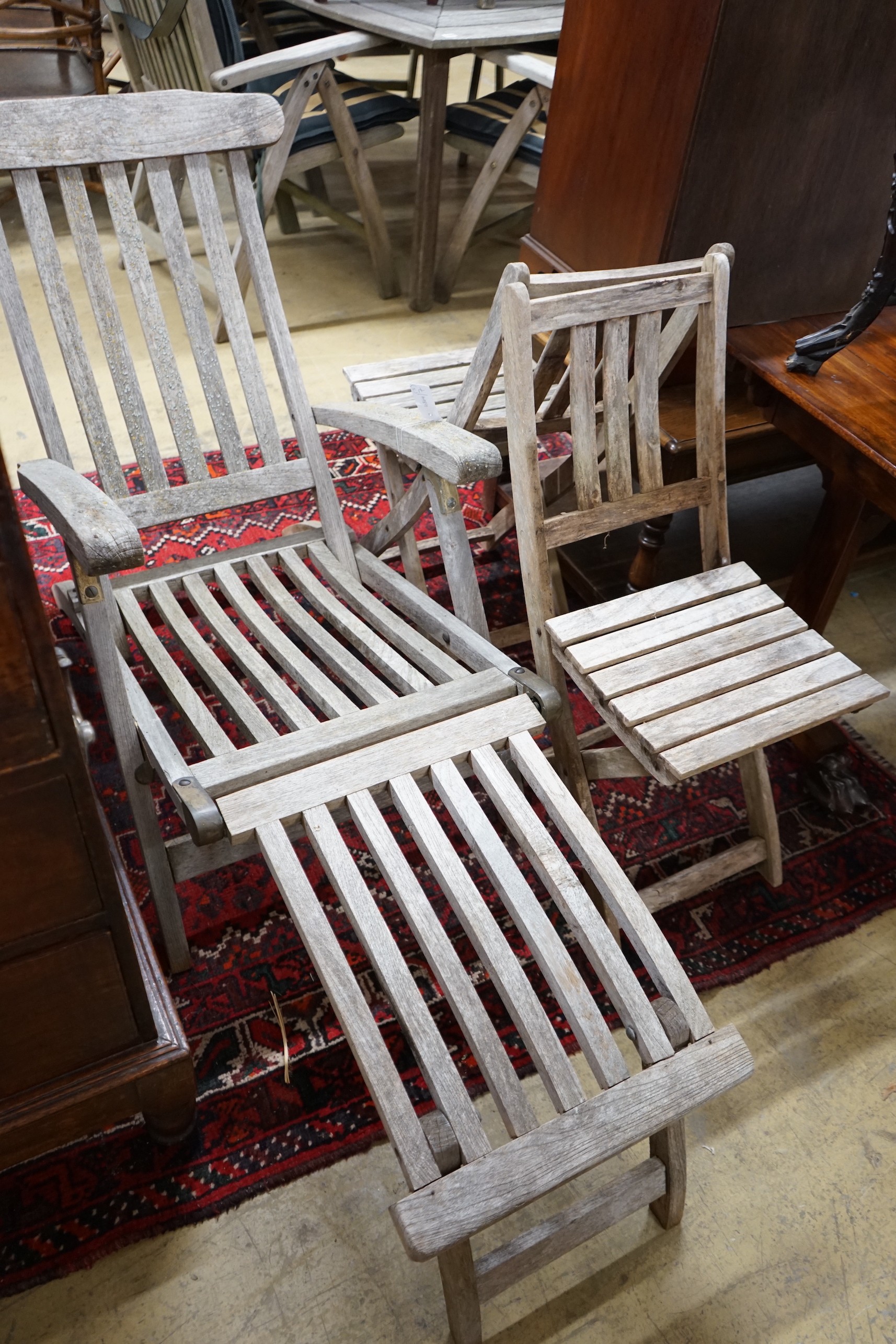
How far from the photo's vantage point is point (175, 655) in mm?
2502

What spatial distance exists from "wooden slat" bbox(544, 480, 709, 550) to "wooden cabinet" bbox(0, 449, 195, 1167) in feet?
3.12

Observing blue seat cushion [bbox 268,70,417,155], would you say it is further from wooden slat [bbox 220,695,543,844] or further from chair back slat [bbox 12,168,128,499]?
wooden slat [bbox 220,695,543,844]

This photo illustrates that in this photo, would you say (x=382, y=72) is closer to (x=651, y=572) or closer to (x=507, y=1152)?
(x=651, y=572)

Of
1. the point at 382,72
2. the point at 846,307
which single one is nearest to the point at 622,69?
the point at 846,307

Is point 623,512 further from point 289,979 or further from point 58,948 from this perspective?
point 58,948

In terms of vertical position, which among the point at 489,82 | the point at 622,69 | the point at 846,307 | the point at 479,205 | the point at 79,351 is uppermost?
the point at 622,69

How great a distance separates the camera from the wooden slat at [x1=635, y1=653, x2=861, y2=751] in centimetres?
158

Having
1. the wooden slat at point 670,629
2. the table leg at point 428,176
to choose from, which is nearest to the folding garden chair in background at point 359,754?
the wooden slat at point 670,629

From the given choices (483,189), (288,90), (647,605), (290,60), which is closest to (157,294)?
(647,605)

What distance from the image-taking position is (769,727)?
62.9 inches

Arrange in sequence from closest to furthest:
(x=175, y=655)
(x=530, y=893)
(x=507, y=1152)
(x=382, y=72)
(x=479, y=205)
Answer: (x=507, y=1152) < (x=530, y=893) < (x=175, y=655) < (x=479, y=205) < (x=382, y=72)

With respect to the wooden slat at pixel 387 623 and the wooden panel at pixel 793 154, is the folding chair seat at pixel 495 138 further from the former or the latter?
the wooden slat at pixel 387 623

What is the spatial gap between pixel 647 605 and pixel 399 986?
2.81 feet

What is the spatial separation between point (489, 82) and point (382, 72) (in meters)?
0.80
